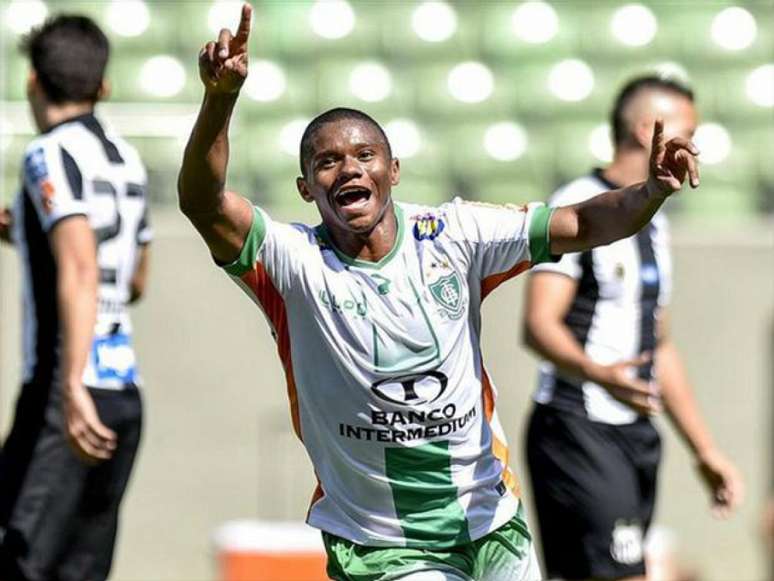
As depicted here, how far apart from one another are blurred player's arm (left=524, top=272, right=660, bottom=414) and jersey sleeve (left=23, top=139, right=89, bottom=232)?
1.61 m

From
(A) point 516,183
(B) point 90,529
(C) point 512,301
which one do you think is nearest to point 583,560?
(B) point 90,529

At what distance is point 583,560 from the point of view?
7.09 m

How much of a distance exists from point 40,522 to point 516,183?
5.49 metres

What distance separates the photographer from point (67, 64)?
662 centimetres

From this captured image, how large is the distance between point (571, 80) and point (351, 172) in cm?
690

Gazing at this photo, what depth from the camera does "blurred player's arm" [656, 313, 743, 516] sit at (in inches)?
295

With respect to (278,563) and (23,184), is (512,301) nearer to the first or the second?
(278,563)

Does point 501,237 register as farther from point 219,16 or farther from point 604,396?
point 219,16

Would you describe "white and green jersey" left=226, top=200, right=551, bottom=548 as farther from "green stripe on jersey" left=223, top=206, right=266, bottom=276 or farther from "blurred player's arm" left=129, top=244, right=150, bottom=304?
"blurred player's arm" left=129, top=244, right=150, bottom=304

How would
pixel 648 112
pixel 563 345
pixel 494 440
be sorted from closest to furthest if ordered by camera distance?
pixel 494 440, pixel 563 345, pixel 648 112

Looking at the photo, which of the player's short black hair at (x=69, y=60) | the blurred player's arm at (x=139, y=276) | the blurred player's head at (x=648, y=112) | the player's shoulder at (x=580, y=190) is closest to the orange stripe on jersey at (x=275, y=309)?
the blurred player's arm at (x=139, y=276)

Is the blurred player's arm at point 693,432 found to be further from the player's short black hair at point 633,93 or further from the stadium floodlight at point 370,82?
the stadium floodlight at point 370,82

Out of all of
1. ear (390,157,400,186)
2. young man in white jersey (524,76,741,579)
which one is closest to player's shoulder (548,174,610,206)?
young man in white jersey (524,76,741,579)

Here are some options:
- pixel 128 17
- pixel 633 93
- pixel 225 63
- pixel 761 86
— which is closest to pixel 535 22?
pixel 761 86
